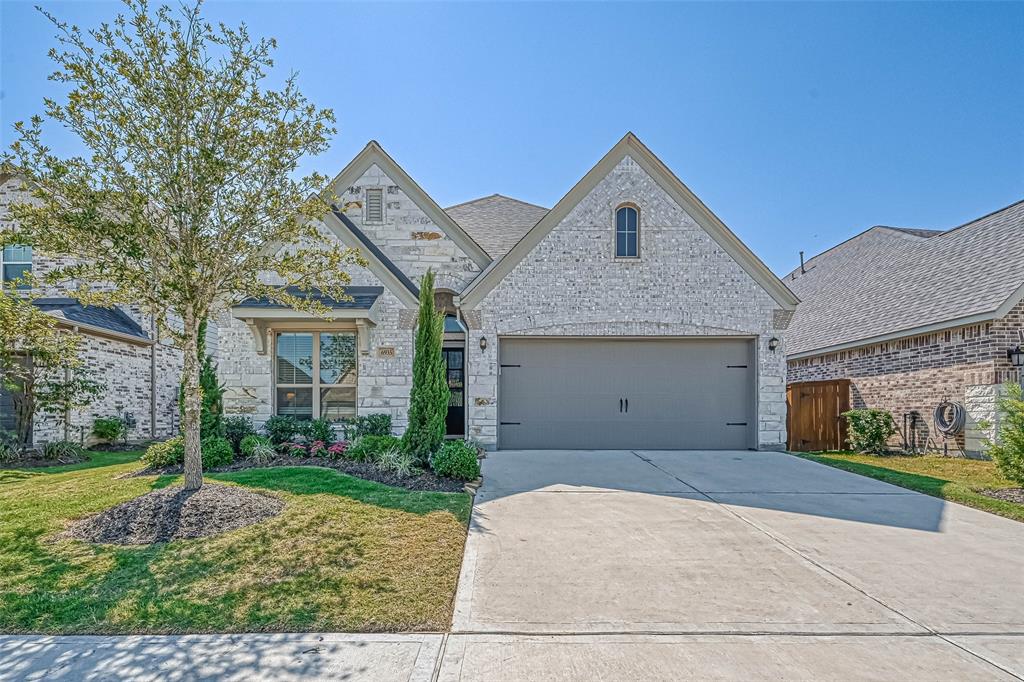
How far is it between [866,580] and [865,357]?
11754 mm

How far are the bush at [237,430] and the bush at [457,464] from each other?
410 centimetres

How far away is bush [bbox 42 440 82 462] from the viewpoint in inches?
441

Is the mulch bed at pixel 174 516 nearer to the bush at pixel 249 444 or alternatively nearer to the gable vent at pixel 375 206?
the bush at pixel 249 444

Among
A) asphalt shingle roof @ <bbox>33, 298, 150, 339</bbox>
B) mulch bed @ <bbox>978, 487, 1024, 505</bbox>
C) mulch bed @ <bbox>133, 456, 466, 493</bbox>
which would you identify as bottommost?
mulch bed @ <bbox>978, 487, 1024, 505</bbox>

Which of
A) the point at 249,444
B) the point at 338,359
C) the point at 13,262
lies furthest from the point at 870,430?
the point at 13,262

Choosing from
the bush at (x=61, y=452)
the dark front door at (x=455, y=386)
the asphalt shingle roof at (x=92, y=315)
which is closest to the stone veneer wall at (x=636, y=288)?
the dark front door at (x=455, y=386)

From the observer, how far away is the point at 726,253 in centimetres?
1139

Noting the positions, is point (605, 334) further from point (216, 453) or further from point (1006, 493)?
point (216, 453)

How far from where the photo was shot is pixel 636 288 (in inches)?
447

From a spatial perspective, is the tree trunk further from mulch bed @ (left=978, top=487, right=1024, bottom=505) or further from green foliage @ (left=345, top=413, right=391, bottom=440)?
mulch bed @ (left=978, top=487, right=1024, bottom=505)

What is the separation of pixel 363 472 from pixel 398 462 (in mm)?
555

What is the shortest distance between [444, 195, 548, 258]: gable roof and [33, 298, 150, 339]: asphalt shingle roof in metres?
8.67

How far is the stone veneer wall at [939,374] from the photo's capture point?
36.3ft

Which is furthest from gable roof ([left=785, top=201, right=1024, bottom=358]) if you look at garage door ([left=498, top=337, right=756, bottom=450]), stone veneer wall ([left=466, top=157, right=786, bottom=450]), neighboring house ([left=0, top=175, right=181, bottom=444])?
neighboring house ([left=0, top=175, right=181, bottom=444])
